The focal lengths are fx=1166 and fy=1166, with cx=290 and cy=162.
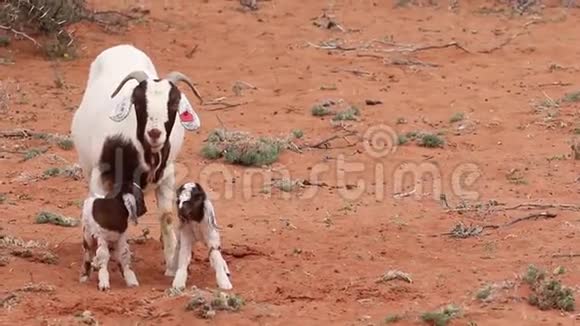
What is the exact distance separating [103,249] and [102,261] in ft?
0.27

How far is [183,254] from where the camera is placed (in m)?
7.62

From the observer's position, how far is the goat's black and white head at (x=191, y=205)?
7.57 m

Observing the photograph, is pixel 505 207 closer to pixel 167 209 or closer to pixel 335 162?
pixel 335 162

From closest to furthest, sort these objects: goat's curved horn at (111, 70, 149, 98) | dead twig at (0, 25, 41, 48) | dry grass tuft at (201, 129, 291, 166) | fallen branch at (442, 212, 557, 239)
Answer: goat's curved horn at (111, 70, 149, 98), fallen branch at (442, 212, 557, 239), dry grass tuft at (201, 129, 291, 166), dead twig at (0, 25, 41, 48)

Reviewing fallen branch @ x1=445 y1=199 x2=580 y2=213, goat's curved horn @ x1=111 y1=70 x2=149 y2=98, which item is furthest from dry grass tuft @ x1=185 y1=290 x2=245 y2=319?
fallen branch @ x1=445 y1=199 x2=580 y2=213

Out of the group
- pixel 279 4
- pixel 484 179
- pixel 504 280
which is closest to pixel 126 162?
pixel 504 280

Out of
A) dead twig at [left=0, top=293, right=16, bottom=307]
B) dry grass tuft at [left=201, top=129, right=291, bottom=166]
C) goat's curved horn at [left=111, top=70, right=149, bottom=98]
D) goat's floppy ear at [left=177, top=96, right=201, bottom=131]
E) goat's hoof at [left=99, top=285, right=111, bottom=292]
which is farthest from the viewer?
dry grass tuft at [left=201, top=129, right=291, bottom=166]

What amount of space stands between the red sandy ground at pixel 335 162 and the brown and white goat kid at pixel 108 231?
0.13 metres

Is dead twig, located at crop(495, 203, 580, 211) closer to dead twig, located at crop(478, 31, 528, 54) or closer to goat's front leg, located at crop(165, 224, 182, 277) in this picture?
goat's front leg, located at crop(165, 224, 182, 277)

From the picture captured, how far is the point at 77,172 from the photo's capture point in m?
10.4

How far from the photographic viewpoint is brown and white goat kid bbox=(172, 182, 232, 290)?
7508 millimetres

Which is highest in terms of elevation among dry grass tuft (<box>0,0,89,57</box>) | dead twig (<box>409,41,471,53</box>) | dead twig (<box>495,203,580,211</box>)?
dry grass tuft (<box>0,0,89,57</box>)

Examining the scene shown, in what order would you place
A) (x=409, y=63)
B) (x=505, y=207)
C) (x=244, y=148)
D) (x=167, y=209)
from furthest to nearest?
(x=409, y=63) → (x=244, y=148) → (x=505, y=207) → (x=167, y=209)

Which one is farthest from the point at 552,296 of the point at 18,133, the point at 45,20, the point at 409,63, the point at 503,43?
the point at 45,20
